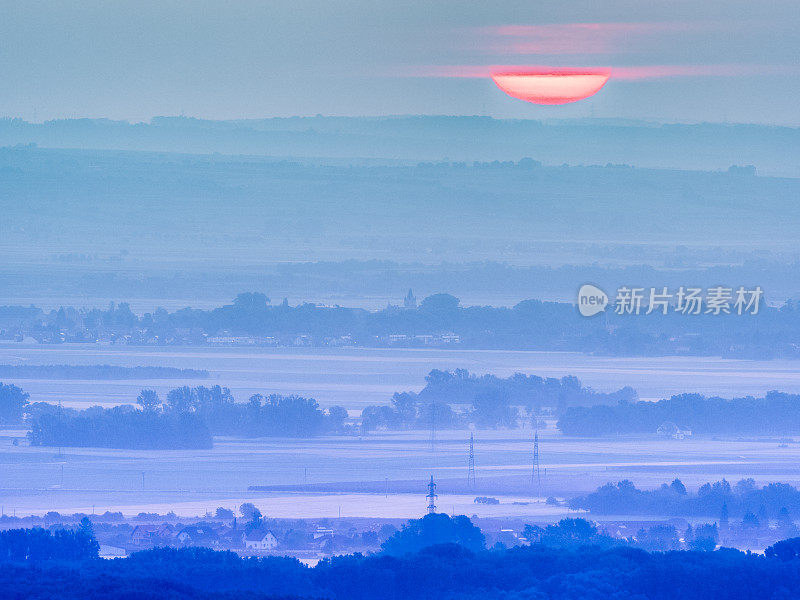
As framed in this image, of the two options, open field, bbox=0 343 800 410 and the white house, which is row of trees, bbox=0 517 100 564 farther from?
open field, bbox=0 343 800 410

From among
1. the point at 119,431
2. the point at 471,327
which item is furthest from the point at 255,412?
the point at 471,327

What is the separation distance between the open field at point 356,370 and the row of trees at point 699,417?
2.26 ft

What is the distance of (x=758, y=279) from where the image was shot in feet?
88.0

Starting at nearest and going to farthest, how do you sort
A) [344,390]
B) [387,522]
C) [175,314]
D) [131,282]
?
[387,522], [344,390], [175,314], [131,282]

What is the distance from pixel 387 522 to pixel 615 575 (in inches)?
162

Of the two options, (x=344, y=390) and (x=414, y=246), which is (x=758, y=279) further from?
(x=344, y=390)

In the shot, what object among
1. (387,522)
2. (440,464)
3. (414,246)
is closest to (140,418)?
(440,464)

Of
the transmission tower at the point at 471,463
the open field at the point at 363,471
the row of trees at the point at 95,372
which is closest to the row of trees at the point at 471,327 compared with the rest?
the row of trees at the point at 95,372

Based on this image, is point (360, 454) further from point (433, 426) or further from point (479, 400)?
point (479, 400)

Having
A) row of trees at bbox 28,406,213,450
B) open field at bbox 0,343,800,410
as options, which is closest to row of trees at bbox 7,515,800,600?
row of trees at bbox 28,406,213,450

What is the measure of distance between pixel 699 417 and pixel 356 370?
5.72 m

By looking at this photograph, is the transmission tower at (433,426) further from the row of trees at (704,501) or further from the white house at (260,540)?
the white house at (260,540)

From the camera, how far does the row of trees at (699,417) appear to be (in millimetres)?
17656

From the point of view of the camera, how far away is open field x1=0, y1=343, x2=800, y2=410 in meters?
19.3
